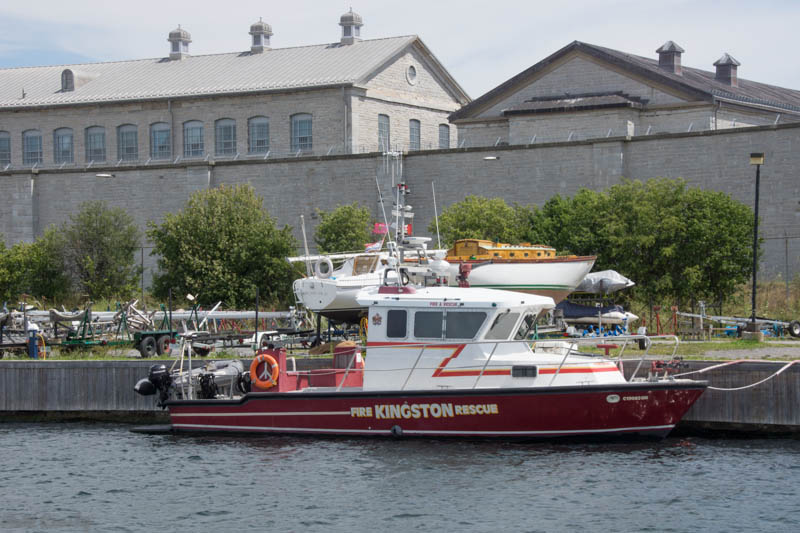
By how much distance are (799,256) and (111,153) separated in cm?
4040

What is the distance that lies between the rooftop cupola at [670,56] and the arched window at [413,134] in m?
14.5

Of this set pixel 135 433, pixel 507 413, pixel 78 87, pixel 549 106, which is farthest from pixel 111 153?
pixel 507 413

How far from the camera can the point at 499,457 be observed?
72.9 ft

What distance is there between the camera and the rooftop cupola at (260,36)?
231ft

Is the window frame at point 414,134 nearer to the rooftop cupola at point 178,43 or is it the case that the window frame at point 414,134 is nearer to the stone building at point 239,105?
the stone building at point 239,105

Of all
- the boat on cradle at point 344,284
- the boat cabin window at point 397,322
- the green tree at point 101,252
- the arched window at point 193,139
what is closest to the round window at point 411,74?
the arched window at point 193,139

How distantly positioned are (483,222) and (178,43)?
35.1 metres

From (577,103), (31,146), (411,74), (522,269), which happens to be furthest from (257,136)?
(522,269)

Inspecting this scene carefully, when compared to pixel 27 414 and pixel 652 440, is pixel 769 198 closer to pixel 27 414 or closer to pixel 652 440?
pixel 652 440

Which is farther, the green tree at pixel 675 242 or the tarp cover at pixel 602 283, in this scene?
the green tree at pixel 675 242

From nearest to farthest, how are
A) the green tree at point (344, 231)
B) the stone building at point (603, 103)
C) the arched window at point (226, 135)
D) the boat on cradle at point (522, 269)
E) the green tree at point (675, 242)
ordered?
1. the boat on cradle at point (522, 269)
2. the green tree at point (675, 242)
3. the green tree at point (344, 231)
4. the stone building at point (603, 103)
5. the arched window at point (226, 135)

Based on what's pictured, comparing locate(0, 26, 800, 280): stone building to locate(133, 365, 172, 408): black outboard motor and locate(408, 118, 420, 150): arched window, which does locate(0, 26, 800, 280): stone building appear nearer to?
locate(408, 118, 420, 150): arched window

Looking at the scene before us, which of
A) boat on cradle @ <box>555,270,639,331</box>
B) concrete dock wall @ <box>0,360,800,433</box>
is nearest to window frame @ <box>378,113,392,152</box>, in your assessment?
boat on cradle @ <box>555,270,639,331</box>

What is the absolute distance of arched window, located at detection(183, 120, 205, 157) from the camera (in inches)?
2630
